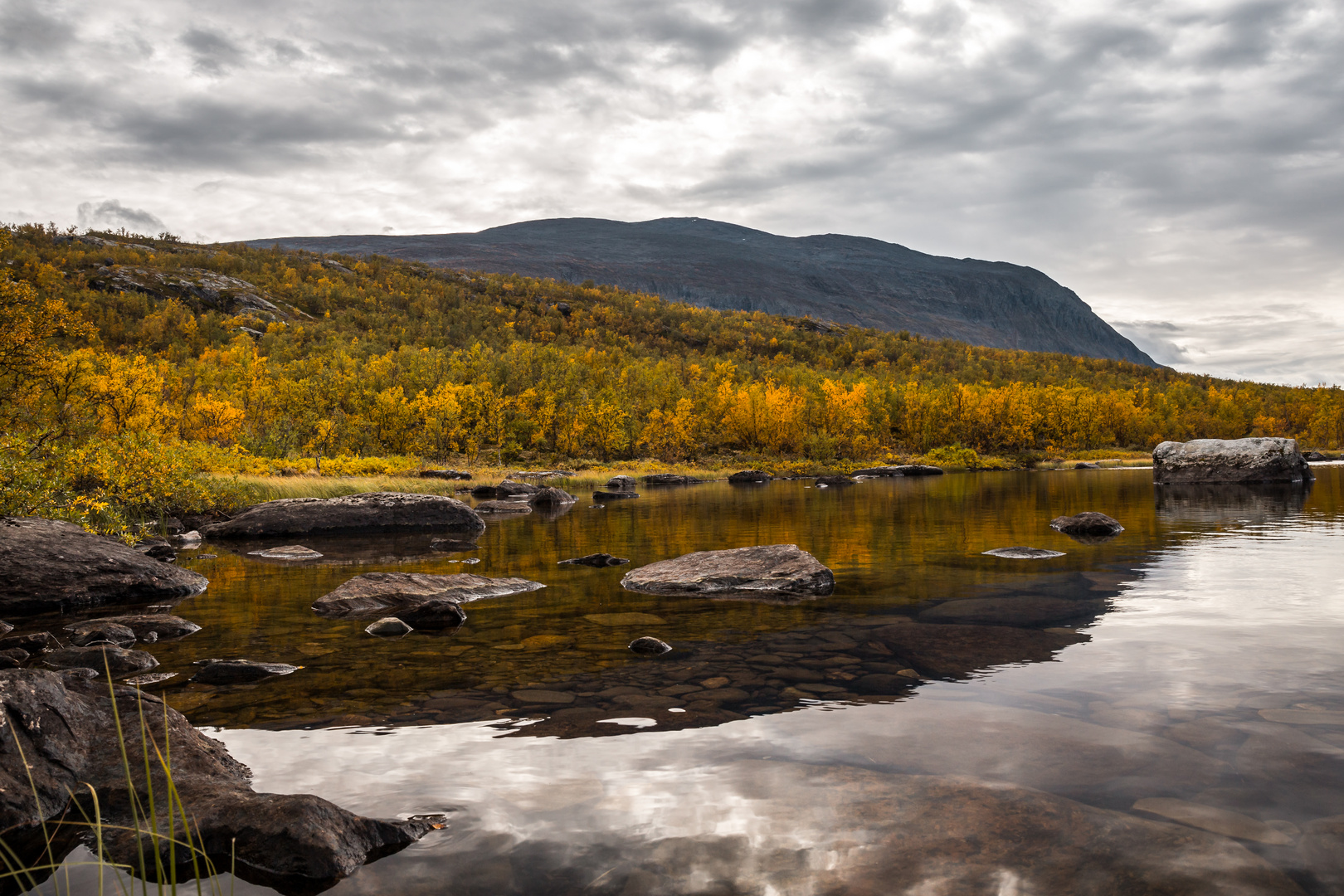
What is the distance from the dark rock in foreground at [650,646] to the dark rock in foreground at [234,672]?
13.9ft

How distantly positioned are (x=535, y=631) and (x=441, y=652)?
1.55 meters

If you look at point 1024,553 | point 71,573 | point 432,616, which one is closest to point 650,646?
point 432,616

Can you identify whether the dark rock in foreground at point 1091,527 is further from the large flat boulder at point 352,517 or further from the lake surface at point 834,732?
the large flat boulder at point 352,517

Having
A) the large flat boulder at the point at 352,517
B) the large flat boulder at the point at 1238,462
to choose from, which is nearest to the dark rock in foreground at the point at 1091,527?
the large flat boulder at the point at 352,517

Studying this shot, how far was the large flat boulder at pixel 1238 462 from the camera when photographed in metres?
48.1

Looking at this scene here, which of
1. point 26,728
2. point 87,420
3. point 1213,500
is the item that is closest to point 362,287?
point 87,420

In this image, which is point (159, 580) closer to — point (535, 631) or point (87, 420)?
point (535, 631)

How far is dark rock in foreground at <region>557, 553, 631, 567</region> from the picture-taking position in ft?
61.3

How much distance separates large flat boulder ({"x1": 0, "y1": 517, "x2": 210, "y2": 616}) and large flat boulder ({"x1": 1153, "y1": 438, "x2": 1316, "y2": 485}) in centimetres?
5576

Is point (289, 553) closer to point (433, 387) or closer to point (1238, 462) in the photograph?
point (1238, 462)

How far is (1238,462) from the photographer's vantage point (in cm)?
4916

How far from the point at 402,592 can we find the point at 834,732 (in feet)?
30.3

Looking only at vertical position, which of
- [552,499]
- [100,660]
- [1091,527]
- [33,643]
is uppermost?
[1091,527]

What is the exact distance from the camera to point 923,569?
17172mm
